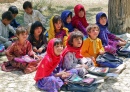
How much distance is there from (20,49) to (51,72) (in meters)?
0.99

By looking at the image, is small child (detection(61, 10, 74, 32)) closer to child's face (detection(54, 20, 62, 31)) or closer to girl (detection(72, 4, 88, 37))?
girl (detection(72, 4, 88, 37))

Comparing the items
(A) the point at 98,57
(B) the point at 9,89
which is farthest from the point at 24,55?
(A) the point at 98,57

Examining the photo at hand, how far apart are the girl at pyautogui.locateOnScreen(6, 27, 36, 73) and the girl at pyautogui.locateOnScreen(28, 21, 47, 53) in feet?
1.27

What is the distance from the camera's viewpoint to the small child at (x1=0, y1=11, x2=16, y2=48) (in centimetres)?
563

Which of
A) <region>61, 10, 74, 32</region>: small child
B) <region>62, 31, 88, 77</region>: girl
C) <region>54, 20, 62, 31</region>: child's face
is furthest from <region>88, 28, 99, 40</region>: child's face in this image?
<region>61, 10, 74, 32</region>: small child

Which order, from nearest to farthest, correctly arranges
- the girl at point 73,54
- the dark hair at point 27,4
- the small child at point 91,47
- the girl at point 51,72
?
the girl at point 51,72 < the girl at point 73,54 < the small child at point 91,47 < the dark hair at point 27,4

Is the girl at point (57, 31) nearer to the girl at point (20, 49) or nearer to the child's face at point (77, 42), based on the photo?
the girl at point (20, 49)

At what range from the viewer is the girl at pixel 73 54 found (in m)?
4.20

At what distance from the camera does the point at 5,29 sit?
5.81 m

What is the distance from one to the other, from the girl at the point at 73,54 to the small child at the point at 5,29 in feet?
6.06

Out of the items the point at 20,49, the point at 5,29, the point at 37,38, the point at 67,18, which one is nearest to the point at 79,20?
the point at 67,18

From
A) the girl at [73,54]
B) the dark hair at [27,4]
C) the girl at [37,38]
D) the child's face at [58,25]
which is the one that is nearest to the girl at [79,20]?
the child's face at [58,25]

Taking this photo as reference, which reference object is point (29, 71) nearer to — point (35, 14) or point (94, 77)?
point (94, 77)

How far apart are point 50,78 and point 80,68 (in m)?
0.53
